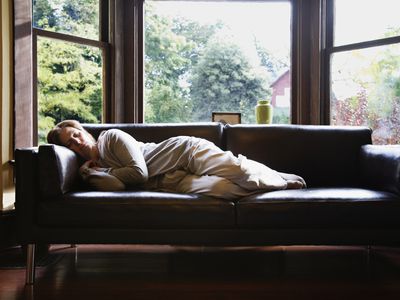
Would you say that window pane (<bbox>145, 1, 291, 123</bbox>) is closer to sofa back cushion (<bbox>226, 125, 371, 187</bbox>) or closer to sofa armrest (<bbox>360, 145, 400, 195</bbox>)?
sofa back cushion (<bbox>226, 125, 371, 187</bbox>)

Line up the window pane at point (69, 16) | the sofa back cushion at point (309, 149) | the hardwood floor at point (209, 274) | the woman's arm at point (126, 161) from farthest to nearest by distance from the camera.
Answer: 1. the window pane at point (69, 16)
2. the sofa back cushion at point (309, 149)
3. the woman's arm at point (126, 161)
4. the hardwood floor at point (209, 274)

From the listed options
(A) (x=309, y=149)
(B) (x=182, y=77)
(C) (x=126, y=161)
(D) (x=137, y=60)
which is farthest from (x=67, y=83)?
(A) (x=309, y=149)

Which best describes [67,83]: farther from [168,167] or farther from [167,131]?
[168,167]

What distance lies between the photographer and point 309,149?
9.27ft

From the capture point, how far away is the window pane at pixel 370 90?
3.25 metres

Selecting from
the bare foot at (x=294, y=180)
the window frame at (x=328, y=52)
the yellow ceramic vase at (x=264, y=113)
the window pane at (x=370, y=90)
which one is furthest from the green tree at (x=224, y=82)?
the bare foot at (x=294, y=180)

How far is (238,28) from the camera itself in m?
3.81

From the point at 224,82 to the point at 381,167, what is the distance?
68.2 inches

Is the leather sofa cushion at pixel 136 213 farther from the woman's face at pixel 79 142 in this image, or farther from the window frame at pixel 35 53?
the window frame at pixel 35 53

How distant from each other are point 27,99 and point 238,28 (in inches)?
75.5

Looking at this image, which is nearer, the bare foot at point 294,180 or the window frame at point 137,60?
the bare foot at point 294,180

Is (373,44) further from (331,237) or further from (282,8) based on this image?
(331,237)

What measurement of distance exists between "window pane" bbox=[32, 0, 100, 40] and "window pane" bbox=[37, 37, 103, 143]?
108 mm

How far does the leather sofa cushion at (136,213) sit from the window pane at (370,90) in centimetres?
179
